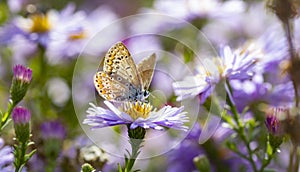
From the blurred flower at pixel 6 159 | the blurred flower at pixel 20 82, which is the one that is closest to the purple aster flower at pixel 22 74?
the blurred flower at pixel 20 82

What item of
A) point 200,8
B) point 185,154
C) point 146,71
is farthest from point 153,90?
point 146,71

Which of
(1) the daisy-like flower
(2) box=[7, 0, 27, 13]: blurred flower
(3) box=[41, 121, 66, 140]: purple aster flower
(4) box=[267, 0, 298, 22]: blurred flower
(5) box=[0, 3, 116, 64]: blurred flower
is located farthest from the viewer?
(2) box=[7, 0, 27, 13]: blurred flower

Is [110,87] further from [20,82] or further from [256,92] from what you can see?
[256,92]

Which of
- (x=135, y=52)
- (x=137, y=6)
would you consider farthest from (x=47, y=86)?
(x=137, y=6)

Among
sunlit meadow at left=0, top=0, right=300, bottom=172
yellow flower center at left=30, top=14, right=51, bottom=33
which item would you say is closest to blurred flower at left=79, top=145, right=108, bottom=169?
sunlit meadow at left=0, top=0, right=300, bottom=172

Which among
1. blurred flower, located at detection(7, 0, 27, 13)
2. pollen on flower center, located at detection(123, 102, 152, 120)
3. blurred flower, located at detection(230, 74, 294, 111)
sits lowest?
pollen on flower center, located at detection(123, 102, 152, 120)

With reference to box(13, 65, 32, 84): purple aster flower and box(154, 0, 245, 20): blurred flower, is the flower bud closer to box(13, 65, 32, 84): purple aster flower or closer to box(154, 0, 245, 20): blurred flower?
box(13, 65, 32, 84): purple aster flower
